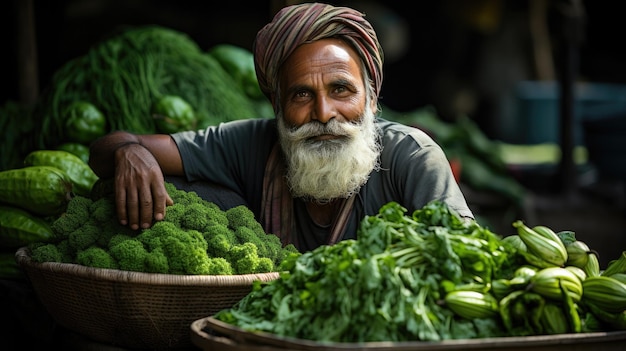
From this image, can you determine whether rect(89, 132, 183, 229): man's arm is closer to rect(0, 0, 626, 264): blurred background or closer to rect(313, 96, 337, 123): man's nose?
rect(313, 96, 337, 123): man's nose

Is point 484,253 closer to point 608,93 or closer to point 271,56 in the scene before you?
point 271,56

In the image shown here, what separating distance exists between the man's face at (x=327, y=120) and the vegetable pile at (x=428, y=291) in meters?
0.71

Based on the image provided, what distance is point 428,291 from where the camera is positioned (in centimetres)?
204

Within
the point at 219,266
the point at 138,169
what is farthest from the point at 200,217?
the point at 138,169

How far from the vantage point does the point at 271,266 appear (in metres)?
2.56

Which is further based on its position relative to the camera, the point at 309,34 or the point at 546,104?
the point at 546,104

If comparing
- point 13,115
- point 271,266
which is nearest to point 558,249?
point 271,266

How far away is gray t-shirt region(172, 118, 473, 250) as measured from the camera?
281 centimetres

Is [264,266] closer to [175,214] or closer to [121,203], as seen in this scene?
[175,214]

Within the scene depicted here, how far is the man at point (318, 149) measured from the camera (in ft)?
9.55

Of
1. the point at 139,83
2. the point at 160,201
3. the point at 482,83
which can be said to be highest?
the point at 160,201

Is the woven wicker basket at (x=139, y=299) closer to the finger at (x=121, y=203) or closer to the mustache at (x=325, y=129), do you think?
the finger at (x=121, y=203)

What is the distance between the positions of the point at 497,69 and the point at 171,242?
8.74 metres

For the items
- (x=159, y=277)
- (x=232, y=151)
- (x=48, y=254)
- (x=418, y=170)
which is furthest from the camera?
(x=232, y=151)
